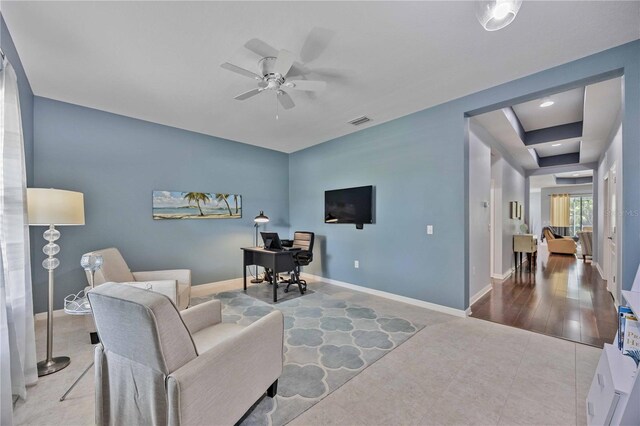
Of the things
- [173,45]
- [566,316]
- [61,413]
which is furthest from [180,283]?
[566,316]

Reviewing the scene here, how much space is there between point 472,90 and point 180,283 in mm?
4254

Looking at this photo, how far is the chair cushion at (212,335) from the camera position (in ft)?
5.52

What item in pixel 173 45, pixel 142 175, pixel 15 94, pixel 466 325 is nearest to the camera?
pixel 15 94

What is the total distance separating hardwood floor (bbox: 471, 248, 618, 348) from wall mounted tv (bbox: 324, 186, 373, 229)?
→ 2.01 metres

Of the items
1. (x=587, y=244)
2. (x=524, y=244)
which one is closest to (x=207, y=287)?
(x=524, y=244)

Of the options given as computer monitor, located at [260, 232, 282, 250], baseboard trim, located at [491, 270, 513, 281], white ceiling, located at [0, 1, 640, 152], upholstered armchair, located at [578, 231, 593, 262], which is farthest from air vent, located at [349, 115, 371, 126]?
upholstered armchair, located at [578, 231, 593, 262]

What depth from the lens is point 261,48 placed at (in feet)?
7.46

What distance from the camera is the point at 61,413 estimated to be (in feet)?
5.55

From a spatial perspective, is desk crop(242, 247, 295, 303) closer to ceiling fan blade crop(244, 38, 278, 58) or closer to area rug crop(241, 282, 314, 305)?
area rug crop(241, 282, 314, 305)

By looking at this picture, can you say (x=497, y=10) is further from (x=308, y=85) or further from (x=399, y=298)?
(x=399, y=298)

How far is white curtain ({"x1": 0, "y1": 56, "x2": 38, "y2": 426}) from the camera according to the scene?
174 cm

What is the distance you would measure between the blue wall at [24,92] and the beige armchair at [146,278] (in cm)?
134

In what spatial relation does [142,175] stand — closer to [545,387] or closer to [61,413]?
[61,413]

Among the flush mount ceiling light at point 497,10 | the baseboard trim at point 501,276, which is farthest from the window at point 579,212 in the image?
the flush mount ceiling light at point 497,10
